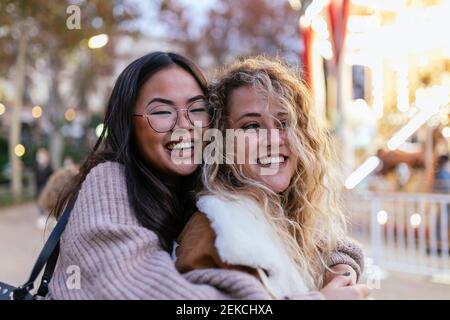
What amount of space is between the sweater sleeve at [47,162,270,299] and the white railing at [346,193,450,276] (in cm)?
550

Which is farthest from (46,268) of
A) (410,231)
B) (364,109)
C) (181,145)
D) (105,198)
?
(364,109)

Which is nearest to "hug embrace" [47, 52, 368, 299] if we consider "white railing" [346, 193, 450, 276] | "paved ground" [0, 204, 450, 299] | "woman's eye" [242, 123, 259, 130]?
"woman's eye" [242, 123, 259, 130]

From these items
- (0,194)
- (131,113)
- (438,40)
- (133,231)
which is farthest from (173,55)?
(0,194)

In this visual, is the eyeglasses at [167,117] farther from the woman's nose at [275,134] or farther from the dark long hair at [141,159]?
the woman's nose at [275,134]

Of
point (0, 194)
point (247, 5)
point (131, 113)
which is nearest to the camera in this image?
point (131, 113)

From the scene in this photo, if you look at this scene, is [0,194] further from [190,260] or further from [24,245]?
[190,260]

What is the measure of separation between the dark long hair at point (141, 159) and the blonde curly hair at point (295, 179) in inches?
6.1

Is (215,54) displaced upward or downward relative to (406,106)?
upward

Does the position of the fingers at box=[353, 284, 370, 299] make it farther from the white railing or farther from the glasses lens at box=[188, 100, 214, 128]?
the white railing

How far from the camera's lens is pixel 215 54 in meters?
24.1

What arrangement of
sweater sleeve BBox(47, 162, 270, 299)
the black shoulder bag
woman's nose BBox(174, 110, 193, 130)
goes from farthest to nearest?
woman's nose BBox(174, 110, 193, 130), the black shoulder bag, sweater sleeve BBox(47, 162, 270, 299)

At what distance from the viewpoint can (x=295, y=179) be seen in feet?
6.42

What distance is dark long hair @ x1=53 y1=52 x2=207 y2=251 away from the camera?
1775 mm

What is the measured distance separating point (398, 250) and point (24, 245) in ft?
19.9
